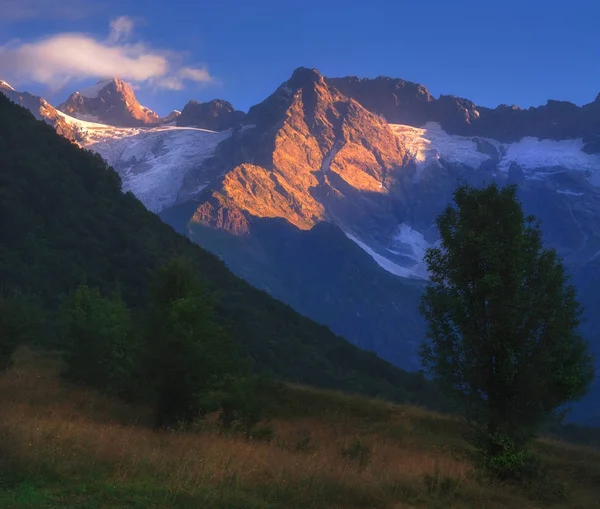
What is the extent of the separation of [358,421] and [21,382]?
13.0 metres

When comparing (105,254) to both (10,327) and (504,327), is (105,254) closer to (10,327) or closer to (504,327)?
(10,327)

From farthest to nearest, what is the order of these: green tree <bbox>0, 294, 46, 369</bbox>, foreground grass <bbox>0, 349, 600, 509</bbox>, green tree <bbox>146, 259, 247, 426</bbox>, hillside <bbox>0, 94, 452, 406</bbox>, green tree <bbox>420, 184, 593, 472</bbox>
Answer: hillside <bbox>0, 94, 452, 406</bbox> → green tree <bbox>0, 294, 46, 369</bbox> → green tree <bbox>146, 259, 247, 426</bbox> → green tree <bbox>420, 184, 593, 472</bbox> → foreground grass <bbox>0, 349, 600, 509</bbox>

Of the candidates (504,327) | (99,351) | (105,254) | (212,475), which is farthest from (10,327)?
(105,254)

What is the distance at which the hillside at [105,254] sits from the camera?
213ft

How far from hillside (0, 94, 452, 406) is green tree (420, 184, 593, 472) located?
4570 centimetres

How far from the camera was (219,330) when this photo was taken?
15.7 meters

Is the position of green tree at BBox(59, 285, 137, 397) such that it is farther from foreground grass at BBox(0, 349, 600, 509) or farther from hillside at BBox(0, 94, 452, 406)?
hillside at BBox(0, 94, 452, 406)

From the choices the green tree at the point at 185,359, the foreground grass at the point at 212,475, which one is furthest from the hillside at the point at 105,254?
the foreground grass at the point at 212,475

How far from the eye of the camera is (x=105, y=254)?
7350 cm

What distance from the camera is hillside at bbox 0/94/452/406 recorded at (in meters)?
64.9

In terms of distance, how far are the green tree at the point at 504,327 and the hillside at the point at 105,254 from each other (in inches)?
1799

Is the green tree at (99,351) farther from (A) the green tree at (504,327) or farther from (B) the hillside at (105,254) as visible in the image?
(B) the hillside at (105,254)

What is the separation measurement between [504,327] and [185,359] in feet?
25.9

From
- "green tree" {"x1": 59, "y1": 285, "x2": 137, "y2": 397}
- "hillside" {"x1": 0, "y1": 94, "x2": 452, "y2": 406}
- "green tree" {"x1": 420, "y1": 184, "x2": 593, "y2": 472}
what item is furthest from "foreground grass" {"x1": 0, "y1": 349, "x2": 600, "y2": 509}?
"hillside" {"x1": 0, "y1": 94, "x2": 452, "y2": 406}
